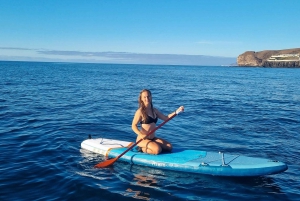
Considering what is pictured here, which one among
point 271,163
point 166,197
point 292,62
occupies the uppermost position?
point 292,62

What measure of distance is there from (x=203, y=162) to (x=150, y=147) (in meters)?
1.49

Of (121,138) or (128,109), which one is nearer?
(121,138)

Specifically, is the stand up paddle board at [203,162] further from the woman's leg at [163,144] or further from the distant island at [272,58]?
the distant island at [272,58]

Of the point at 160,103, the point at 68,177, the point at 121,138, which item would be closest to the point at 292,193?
the point at 68,177

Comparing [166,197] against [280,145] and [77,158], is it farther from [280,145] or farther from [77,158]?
[280,145]

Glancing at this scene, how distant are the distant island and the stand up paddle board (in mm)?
130143

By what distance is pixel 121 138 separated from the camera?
405 inches

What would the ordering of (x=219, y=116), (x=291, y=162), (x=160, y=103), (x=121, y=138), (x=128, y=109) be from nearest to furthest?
(x=291, y=162) → (x=121, y=138) → (x=219, y=116) → (x=128, y=109) → (x=160, y=103)

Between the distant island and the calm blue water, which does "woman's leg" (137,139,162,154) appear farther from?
the distant island

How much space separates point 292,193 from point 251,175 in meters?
0.90

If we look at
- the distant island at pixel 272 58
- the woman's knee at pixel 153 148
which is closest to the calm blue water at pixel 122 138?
the woman's knee at pixel 153 148

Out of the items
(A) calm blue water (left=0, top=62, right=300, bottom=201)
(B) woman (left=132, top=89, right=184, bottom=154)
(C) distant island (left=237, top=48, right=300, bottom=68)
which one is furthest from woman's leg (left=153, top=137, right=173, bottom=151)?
(C) distant island (left=237, top=48, right=300, bottom=68)

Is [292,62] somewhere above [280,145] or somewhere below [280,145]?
above

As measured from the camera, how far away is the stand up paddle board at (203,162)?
6.44 metres
